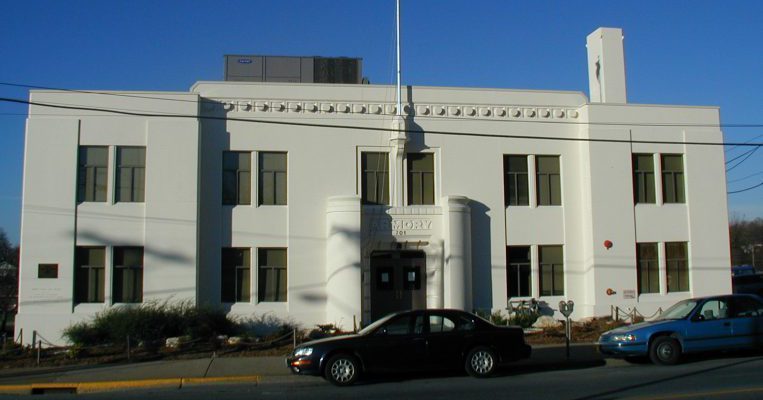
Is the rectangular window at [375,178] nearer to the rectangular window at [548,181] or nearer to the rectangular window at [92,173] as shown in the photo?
the rectangular window at [548,181]

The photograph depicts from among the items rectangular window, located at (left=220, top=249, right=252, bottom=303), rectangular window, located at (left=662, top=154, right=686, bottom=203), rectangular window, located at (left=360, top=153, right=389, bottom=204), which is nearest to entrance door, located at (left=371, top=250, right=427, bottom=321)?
rectangular window, located at (left=360, top=153, right=389, bottom=204)

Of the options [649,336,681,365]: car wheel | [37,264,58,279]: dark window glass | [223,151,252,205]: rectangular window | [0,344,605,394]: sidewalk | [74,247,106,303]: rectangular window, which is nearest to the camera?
[0,344,605,394]: sidewalk

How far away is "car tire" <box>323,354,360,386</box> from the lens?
42.8 ft

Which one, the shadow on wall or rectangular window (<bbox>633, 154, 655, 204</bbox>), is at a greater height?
rectangular window (<bbox>633, 154, 655, 204</bbox>)

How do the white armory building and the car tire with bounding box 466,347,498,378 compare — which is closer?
the car tire with bounding box 466,347,498,378

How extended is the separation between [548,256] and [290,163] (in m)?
8.95

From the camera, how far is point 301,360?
1313cm

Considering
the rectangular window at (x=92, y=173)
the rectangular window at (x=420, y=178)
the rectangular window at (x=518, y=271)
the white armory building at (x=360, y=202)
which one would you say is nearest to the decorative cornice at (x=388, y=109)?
the white armory building at (x=360, y=202)

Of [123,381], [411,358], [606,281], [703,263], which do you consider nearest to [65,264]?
[123,381]

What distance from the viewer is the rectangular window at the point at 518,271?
917 inches

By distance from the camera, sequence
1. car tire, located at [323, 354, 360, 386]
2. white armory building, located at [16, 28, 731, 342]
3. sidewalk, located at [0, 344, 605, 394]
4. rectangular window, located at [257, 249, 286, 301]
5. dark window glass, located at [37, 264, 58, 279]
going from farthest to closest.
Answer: rectangular window, located at [257, 249, 286, 301] < white armory building, located at [16, 28, 731, 342] < dark window glass, located at [37, 264, 58, 279] < sidewalk, located at [0, 344, 605, 394] < car tire, located at [323, 354, 360, 386]

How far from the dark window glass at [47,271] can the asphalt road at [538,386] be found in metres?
8.46

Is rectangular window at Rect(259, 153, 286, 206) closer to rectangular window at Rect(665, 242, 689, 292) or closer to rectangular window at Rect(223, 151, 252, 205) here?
rectangular window at Rect(223, 151, 252, 205)

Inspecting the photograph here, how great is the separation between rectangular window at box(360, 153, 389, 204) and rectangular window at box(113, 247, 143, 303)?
280 inches
